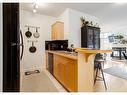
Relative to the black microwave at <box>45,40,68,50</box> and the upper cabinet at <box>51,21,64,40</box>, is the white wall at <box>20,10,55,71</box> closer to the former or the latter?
the black microwave at <box>45,40,68,50</box>

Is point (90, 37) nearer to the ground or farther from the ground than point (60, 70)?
farther from the ground

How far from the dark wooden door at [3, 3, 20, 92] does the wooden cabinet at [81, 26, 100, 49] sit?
12.3 ft

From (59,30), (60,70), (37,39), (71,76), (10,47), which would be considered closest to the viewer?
(10,47)

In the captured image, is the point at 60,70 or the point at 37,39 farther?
the point at 37,39

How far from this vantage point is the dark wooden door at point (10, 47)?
4.06 ft

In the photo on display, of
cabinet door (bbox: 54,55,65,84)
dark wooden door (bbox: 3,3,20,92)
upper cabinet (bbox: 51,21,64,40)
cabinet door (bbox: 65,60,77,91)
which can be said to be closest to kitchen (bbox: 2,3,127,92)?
upper cabinet (bbox: 51,21,64,40)

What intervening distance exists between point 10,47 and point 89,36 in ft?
13.4

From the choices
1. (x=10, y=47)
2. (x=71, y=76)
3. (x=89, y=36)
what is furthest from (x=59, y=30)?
(x=10, y=47)

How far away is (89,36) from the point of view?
4.97 m

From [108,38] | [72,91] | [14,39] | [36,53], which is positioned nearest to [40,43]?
[36,53]

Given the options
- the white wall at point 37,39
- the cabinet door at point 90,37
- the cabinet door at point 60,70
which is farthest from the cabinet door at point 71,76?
the white wall at point 37,39

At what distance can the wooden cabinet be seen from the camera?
15.9 ft

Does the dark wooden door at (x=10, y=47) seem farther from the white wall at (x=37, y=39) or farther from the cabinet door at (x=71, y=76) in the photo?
the white wall at (x=37, y=39)

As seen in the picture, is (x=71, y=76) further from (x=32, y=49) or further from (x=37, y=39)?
(x=37, y=39)
